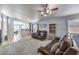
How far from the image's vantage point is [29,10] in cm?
216

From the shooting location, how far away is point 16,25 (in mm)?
2166

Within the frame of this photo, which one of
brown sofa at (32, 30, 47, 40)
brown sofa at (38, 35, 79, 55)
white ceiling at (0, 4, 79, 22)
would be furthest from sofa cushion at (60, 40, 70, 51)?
white ceiling at (0, 4, 79, 22)

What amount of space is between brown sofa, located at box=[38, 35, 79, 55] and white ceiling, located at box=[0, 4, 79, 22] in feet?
1.54

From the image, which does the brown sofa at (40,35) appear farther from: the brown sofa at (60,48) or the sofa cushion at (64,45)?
the sofa cushion at (64,45)

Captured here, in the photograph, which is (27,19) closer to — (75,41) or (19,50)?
(19,50)

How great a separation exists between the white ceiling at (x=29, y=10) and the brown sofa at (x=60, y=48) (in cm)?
47

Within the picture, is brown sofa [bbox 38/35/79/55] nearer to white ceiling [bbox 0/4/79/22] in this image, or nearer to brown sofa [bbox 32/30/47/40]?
brown sofa [bbox 32/30/47/40]

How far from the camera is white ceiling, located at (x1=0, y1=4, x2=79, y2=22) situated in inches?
83.5

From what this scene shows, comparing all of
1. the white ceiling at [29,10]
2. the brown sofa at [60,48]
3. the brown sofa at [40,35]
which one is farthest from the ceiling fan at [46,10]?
the brown sofa at [60,48]

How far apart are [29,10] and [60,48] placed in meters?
0.90

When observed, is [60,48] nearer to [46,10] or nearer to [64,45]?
[64,45]

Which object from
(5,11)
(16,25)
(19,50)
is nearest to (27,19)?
(16,25)
